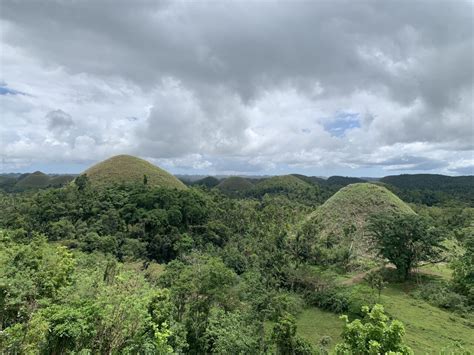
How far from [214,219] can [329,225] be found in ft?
58.0

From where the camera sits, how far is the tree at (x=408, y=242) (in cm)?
2998

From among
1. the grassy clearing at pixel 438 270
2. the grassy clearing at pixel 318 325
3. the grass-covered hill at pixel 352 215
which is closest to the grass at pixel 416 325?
the grassy clearing at pixel 318 325

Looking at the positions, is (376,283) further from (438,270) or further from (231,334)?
(231,334)

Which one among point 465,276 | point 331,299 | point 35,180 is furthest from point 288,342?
point 35,180

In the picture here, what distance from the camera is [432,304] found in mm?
25312

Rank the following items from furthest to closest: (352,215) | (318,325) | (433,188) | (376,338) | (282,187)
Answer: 1. (433,188)
2. (282,187)
3. (352,215)
4. (318,325)
5. (376,338)

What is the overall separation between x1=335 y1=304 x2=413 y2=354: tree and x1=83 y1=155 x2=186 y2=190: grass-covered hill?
63.5 metres

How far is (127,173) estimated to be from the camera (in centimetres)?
7400

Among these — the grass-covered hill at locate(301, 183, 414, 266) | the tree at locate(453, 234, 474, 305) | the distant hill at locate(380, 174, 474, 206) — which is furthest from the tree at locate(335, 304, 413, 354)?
the distant hill at locate(380, 174, 474, 206)

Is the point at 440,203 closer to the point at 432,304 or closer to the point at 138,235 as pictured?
the point at 432,304

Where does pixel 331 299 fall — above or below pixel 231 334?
below

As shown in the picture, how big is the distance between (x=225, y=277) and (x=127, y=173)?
62.5 m

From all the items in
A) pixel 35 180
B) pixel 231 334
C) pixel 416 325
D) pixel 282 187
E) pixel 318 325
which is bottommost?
pixel 318 325

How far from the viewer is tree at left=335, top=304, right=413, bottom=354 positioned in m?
6.84
